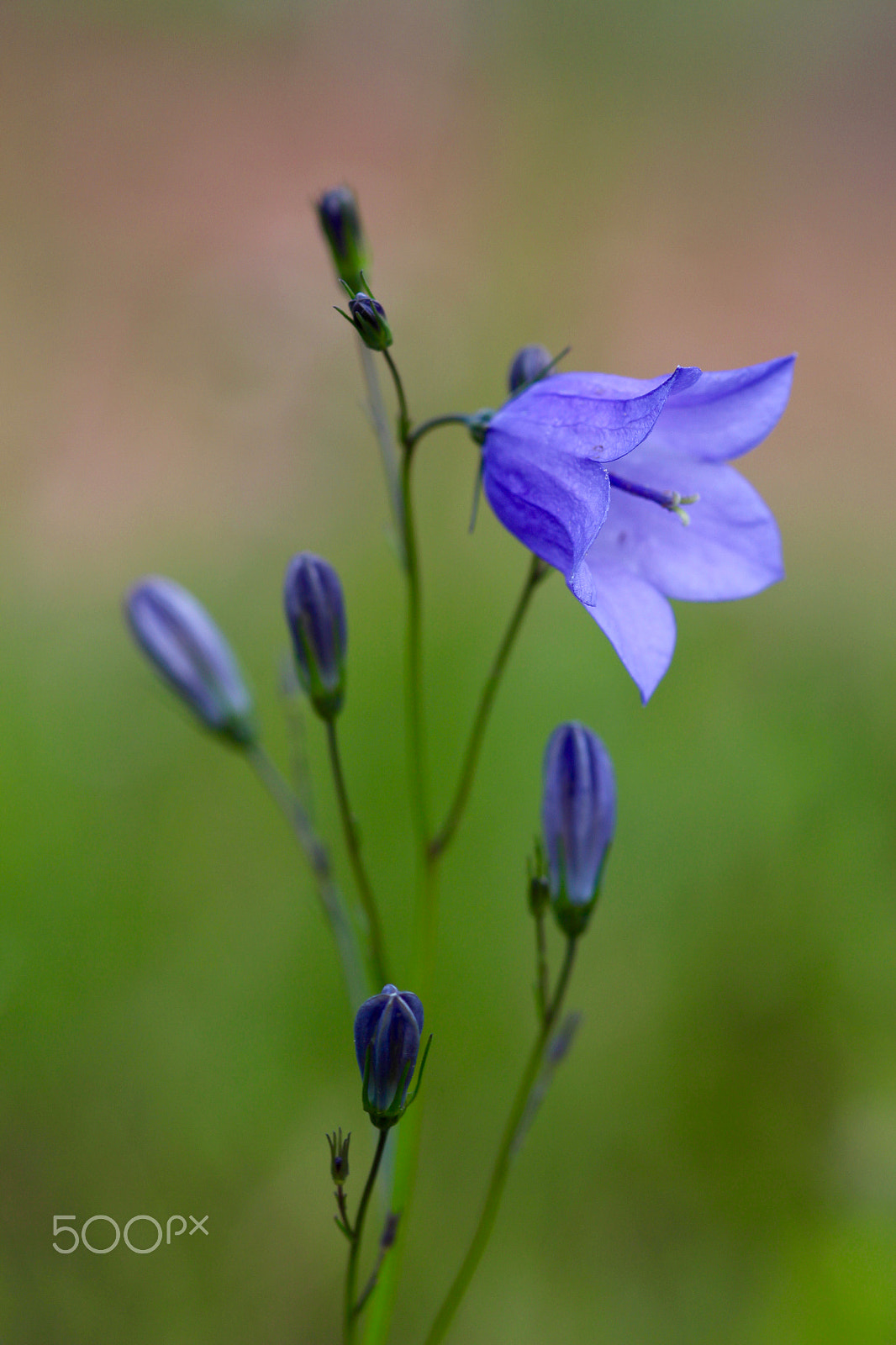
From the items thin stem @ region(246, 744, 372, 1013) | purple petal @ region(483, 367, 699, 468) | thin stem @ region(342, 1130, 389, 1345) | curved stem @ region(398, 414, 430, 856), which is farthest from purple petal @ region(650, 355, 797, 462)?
thin stem @ region(342, 1130, 389, 1345)

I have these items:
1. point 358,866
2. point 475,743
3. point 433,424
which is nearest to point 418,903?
point 358,866

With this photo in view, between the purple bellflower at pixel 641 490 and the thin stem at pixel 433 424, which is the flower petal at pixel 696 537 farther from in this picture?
the thin stem at pixel 433 424

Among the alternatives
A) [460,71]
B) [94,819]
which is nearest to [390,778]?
[94,819]

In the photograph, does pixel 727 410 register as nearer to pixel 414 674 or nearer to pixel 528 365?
pixel 528 365

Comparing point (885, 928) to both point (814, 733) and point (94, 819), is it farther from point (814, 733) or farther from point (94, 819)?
point (94, 819)

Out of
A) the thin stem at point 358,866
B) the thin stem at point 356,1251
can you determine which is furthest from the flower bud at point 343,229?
the thin stem at point 356,1251
